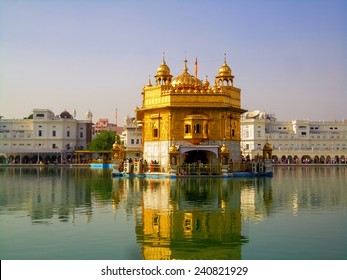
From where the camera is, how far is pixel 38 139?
241 feet

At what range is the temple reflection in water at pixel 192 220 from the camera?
31.9ft

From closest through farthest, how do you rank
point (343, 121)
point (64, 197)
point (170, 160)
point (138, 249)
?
point (138, 249) → point (64, 197) → point (170, 160) → point (343, 121)

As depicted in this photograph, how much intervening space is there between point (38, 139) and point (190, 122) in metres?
45.3

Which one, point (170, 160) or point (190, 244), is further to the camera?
point (170, 160)

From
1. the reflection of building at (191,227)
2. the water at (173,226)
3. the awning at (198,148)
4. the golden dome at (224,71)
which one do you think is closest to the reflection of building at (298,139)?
the golden dome at (224,71)

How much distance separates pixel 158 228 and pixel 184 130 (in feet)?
72.9

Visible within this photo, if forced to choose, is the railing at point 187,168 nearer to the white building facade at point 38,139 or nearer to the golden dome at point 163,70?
the golden dome at point 163,70

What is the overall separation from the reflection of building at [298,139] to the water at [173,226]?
5819 cm

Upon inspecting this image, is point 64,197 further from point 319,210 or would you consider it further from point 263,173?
point 263,173

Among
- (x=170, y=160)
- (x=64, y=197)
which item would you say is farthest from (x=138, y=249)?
(x=170, y=160)

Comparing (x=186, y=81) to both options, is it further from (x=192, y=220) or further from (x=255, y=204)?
(x=192, y=220)

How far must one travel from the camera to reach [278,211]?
15.2 m

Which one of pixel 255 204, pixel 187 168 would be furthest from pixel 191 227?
pixel 187 168

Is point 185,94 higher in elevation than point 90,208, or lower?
higher
